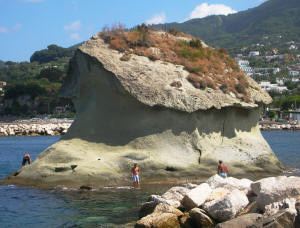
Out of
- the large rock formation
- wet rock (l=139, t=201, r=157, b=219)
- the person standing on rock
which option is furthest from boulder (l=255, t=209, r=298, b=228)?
the large rock formation

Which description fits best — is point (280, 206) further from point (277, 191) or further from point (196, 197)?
point (196, 197)

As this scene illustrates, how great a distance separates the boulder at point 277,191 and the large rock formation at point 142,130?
28.9 ft

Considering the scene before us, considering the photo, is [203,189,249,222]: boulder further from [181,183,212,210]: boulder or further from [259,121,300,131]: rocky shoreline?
[259,121,300,131]: rocky shoreline

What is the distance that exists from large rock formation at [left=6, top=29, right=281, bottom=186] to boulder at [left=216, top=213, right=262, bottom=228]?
31.7ft

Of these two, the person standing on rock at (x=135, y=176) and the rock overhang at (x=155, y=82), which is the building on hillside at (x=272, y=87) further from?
the person standing on rock at (x=135, y=176)

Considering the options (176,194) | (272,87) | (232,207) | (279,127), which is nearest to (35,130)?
(279,127)

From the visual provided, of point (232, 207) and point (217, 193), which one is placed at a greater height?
point (217, 193)

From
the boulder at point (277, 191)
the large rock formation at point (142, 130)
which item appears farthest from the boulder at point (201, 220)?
the large rock formation at point (142, 130)

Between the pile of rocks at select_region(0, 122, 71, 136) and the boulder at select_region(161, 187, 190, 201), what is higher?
the boulder at select_region(161, 187, 190, 201)

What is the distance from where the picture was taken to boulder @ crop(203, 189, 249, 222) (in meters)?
14.2

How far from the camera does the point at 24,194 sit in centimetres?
2066

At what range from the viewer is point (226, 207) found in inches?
563

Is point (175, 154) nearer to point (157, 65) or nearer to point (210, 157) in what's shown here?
point (210, 157)

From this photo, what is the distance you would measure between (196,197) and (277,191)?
7.97ft
